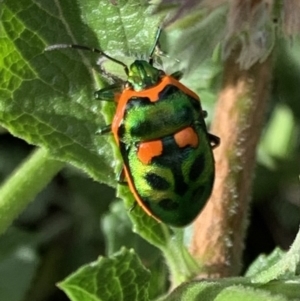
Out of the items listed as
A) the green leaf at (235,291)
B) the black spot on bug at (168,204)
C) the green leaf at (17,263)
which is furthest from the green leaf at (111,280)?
the green leaf at (17,263)

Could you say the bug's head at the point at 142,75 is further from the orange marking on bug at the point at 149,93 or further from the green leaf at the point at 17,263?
the green leaf at the point at 17,263

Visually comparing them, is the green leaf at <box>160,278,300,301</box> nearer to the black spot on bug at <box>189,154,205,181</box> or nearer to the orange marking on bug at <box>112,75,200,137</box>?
the black spot on bug at <box>189,154,205,181</box>

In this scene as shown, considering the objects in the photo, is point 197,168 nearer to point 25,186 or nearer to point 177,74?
point 177,74

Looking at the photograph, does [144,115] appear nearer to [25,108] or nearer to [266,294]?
[25,108]

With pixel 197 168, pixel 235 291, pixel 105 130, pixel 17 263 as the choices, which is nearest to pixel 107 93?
pixel 105 130

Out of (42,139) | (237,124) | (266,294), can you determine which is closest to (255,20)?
(237,124)

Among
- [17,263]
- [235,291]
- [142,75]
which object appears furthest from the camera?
[17,263]

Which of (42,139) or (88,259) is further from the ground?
(42,139)
